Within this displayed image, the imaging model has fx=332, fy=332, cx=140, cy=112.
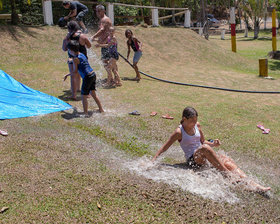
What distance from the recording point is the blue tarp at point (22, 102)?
7.62 metres

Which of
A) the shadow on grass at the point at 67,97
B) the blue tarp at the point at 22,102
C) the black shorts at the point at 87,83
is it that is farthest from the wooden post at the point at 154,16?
the black shorts at the point at 87,83

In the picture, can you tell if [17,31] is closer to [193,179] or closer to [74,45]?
[74,45]

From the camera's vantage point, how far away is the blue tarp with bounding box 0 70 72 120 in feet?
25.0

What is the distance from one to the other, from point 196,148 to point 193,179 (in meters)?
0.51

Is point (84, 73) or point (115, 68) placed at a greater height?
point (84, 73)

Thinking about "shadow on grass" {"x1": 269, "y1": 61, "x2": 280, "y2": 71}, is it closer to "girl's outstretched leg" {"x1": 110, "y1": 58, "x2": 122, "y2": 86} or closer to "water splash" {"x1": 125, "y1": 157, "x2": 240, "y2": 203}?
"girl's outstretched leg" {"x1": 110, "y1": 58, "x2": 122, "y2": 86}

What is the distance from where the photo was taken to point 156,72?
45.0ft

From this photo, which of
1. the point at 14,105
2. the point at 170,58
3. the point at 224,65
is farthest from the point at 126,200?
the point at 224,65

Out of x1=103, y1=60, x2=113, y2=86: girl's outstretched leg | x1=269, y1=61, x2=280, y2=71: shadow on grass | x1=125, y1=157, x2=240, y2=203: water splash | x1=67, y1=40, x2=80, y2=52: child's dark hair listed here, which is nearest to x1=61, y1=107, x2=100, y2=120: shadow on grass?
x1=67, y1=40, x2=80, y2=52: child's dark hair

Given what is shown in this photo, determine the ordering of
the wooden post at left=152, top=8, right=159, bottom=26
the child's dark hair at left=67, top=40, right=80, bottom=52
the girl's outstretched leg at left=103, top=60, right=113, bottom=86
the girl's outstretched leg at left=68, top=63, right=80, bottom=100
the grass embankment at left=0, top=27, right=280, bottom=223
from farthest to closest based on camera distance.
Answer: the wooden post at left=152, top=8, right=159, bottom=26, the girl's outstretched leg at left=103, top=60, right=113, bottom=86, the girl's outstretched leg at left=68, top=63, right=80, bottom=100, the child's dark hair at left=67, top=40, right=80, bottom=52, the grass embankment at left=0, top=27, right=280, bottom=223

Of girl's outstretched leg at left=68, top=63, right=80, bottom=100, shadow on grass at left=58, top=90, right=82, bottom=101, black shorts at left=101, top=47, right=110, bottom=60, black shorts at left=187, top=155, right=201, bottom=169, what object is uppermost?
black shorts at left=101, top=47, right=110, bottom=60

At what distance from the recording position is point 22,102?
8.14m

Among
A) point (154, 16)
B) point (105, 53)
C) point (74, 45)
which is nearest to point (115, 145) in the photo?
point (74, 45)

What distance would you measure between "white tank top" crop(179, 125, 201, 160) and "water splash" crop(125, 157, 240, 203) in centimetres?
30
